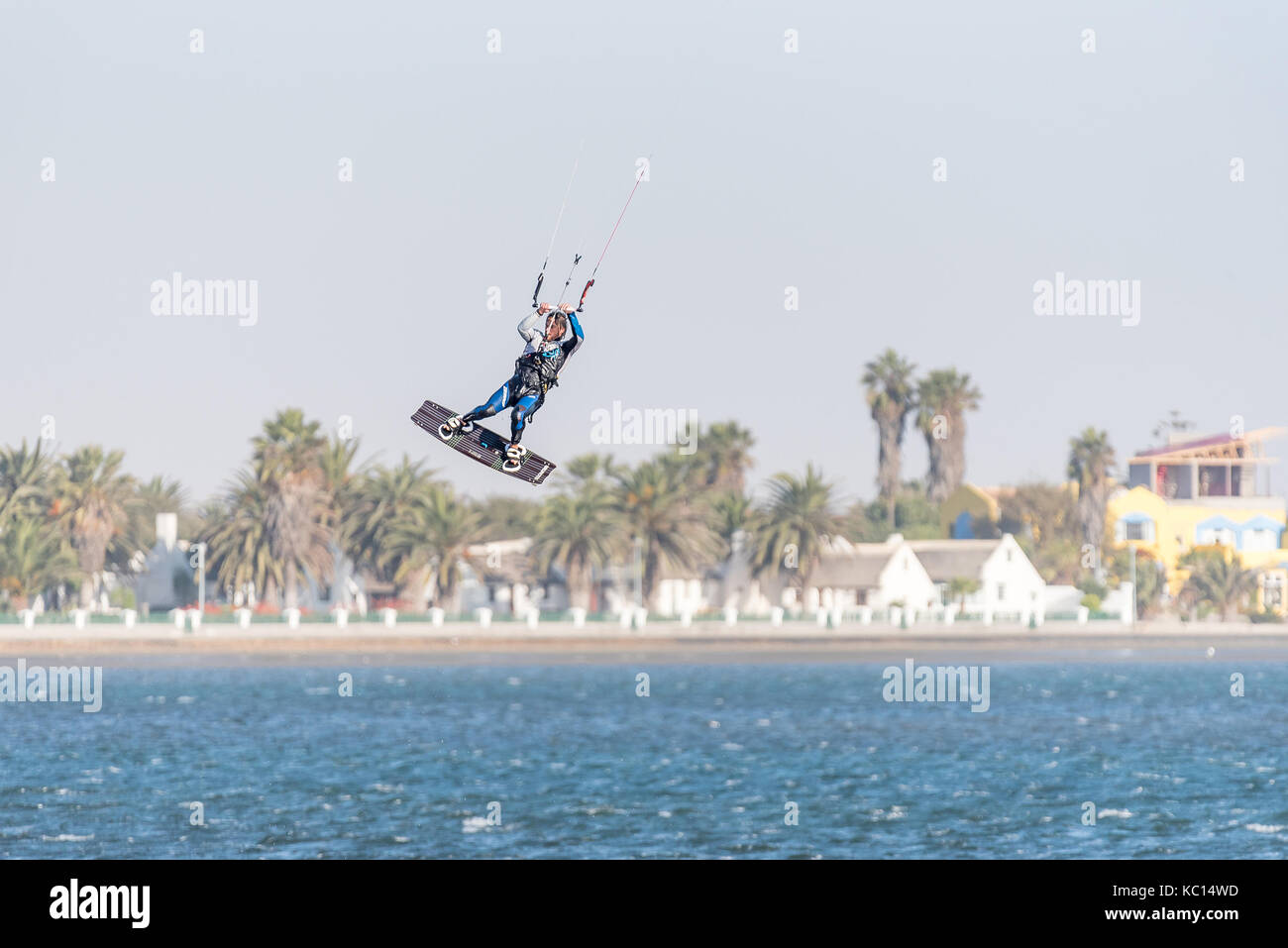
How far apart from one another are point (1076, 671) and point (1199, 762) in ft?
309

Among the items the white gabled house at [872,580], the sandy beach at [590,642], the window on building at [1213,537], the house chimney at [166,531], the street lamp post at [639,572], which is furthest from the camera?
the window on building at [1213,537]

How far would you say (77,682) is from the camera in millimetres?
157375

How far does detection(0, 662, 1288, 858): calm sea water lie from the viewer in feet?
221

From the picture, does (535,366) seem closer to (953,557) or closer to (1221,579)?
(953,557)

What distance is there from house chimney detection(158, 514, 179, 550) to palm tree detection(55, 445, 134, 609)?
637 cm

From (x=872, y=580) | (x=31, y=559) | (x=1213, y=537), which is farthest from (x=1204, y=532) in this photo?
(x=31, y=559)

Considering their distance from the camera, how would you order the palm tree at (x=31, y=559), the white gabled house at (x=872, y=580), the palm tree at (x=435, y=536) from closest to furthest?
the palm tree at (x=435, y=536), the palm tree at (x=31, y=559), the white gabled house at (x=872, y=580)

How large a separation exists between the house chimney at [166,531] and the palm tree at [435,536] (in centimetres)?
2863

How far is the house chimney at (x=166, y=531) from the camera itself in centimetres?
18525

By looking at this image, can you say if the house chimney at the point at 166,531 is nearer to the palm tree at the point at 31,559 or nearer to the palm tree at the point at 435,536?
the palm tree at the point at 31,559

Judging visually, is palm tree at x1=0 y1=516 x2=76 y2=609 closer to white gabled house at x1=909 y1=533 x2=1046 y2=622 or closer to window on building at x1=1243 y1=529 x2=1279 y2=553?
white gabled house at x1=909 y1=533 x2=1046 y2=622

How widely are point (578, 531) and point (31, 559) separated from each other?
52.2m

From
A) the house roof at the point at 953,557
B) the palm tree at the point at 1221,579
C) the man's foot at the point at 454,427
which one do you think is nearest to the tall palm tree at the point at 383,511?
the house roof at the point at 953,557
